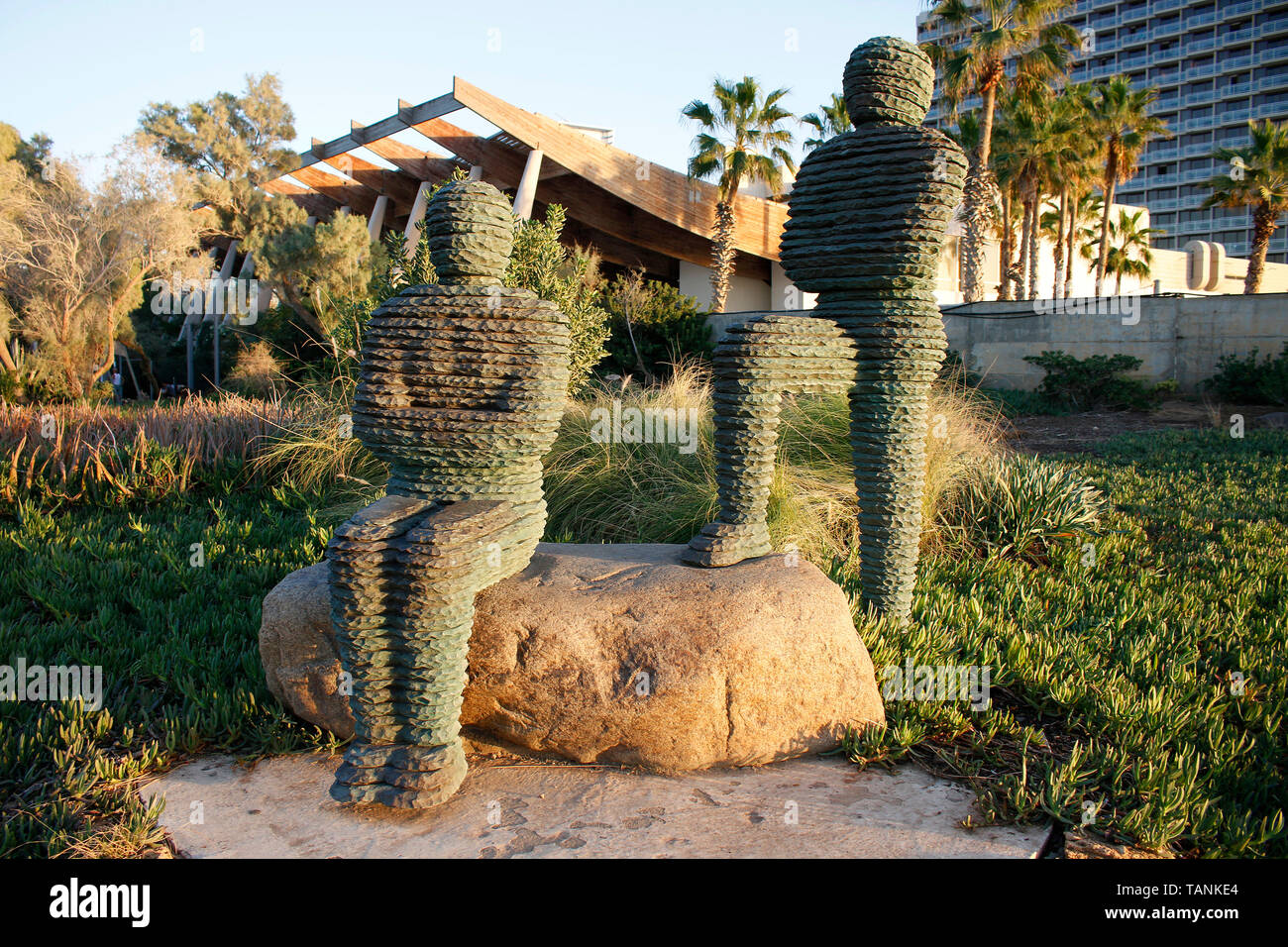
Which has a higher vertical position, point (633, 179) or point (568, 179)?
point (568, 179)

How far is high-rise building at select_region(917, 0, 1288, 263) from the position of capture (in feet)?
160

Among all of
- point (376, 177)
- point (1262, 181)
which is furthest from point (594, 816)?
point (1262, 181)

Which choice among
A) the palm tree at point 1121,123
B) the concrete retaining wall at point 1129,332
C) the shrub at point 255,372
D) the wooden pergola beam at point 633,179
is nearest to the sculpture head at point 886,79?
the concrete retaining wall at point 1129,332

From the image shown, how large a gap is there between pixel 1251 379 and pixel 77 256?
22775 millimetres

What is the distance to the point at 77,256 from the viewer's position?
642 inches

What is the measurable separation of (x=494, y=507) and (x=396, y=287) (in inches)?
249

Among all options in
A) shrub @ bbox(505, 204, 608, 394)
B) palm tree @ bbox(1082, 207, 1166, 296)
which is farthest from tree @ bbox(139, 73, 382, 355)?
palm tree @ bbox(1082, 207, 1166, 296)

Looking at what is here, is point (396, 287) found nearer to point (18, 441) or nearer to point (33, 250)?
point (18, 441)

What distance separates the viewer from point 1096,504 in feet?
21.3

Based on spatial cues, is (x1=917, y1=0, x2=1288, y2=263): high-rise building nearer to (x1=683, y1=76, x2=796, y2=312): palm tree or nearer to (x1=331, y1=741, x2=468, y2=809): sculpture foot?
(x1=683, y1=76, x2=796, y2=312): palm tree

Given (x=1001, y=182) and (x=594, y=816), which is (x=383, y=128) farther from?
(x=594, y=816)

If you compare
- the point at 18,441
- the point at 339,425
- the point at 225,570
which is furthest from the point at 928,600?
the point at 18,441

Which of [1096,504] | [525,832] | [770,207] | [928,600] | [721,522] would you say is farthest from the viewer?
[770,207]
